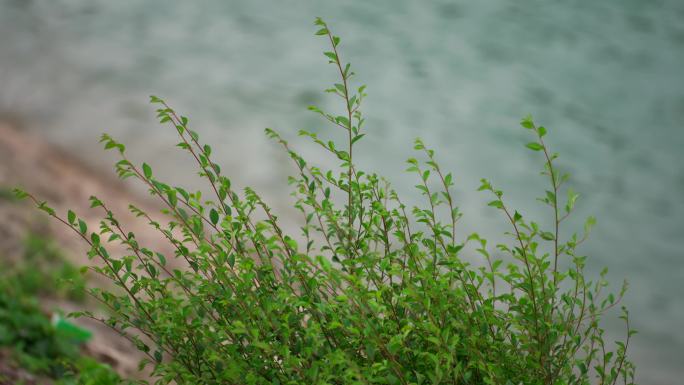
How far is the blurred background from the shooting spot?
4410 mm

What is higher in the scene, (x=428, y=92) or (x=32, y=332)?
(x=428, y=92)

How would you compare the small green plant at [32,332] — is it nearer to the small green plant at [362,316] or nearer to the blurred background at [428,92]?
the small green plant at [362,316]

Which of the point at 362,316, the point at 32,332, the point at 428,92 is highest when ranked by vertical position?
the point at 428,92

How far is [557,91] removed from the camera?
Result: 17.9 ft

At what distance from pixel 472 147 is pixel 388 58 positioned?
1163 millimetres

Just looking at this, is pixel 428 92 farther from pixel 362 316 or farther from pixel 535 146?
pixel 362 316

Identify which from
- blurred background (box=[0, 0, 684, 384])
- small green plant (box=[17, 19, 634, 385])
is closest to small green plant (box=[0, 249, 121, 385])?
small green plant (box=[17, 19, 634, 385])

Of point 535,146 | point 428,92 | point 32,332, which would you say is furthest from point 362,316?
point 428,92

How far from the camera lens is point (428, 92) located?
17.9ft

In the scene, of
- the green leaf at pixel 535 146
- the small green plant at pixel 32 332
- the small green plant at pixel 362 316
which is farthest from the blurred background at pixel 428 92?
the green leaf at pixel 535 146

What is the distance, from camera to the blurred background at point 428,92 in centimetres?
441

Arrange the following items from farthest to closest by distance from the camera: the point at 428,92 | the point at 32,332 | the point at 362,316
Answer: the point at 428,92
the point at 32,332
the point at 362,316

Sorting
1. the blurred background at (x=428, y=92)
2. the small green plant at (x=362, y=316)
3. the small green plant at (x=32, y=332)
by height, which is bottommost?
the small green plant at (x=362, y=316)

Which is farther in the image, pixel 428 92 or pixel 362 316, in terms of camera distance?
pixel 428 92
